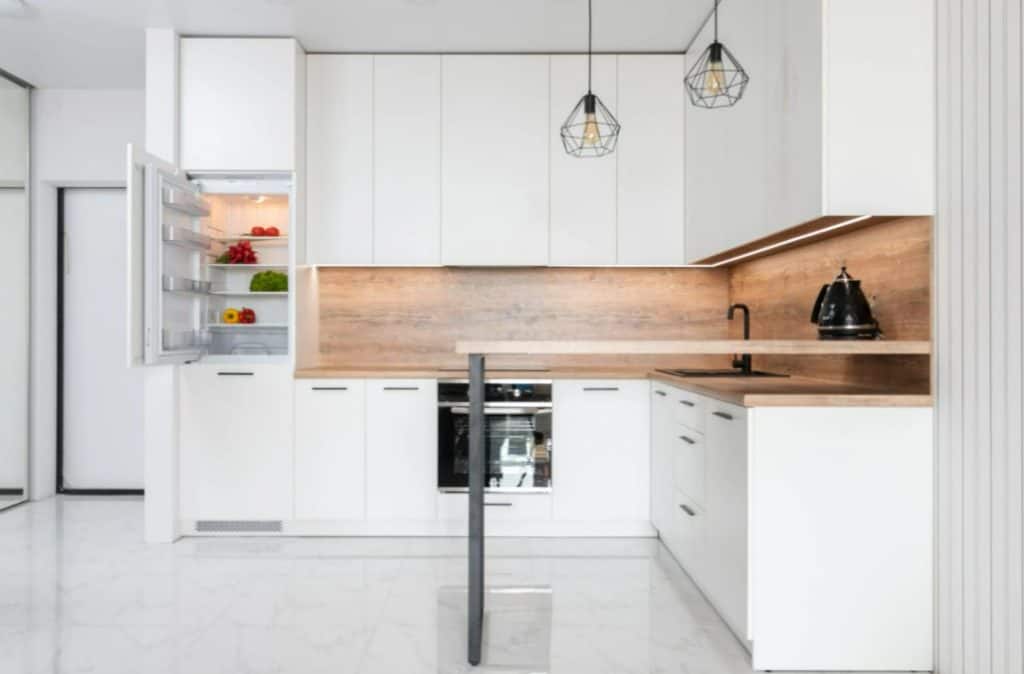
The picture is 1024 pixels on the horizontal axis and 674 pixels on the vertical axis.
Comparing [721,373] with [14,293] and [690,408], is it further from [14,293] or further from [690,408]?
[14,293]

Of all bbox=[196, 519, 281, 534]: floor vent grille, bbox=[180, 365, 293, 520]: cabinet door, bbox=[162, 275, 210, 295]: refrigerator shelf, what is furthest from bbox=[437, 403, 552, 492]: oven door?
bbox=[162, 275, 210, 295]: refrigerator shelf

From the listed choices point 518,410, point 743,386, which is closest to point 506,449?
point 518,410

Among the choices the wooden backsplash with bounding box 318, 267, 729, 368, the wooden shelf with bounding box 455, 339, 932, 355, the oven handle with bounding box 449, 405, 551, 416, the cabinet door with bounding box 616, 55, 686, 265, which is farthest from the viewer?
the wooden backsplash with bounding box 318, 267, 729, 368

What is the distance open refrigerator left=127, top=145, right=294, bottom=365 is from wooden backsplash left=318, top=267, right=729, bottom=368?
431mm

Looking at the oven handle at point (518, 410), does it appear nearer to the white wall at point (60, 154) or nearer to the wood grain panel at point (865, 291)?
the wood grain panel at point (865, 291)

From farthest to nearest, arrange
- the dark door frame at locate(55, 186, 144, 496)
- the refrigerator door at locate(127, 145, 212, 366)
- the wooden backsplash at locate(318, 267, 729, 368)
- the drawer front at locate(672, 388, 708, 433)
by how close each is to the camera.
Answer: the dark door frame at locate(55, 186, 144, 496) < the wooden backsplash at locate(318, 267, 729, 368) < the refrigerator door at locate(127, 145, 212, 366) < the drawer front at locate(672, 388, 708, 433)

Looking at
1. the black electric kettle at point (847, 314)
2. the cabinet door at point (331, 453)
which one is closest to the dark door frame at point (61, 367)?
the cabinet door at point (331, 453)

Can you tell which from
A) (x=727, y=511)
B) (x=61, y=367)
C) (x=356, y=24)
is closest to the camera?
(x=727, y=511)

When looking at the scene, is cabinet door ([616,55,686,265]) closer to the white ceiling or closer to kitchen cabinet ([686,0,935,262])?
the white ceiling

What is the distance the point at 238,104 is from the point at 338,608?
2700 mm

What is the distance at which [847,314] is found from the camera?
276 centimetres

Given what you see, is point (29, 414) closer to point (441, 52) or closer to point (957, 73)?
point (441, 52)

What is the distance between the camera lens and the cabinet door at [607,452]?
13.0ft

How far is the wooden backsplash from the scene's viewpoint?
181 inches
